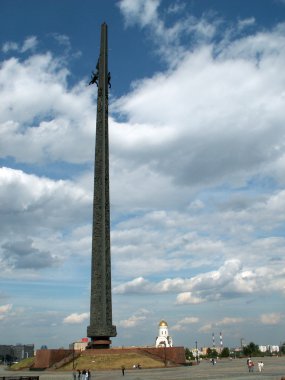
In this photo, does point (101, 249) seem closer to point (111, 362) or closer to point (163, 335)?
point (111, 362)

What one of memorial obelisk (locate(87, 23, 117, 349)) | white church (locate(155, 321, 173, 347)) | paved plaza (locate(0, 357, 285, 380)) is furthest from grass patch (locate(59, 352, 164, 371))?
white church (locate(155, 321, 173, 347))

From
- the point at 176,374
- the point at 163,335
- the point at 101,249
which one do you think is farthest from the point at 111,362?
the point at 163,335

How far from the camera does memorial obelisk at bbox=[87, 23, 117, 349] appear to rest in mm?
41562

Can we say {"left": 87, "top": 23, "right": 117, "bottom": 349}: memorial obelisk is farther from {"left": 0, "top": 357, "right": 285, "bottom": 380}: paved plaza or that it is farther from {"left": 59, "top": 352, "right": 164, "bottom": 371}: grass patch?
{"left": 0, "top": 357, "right": 285, "bottom": 380}: paved plaza

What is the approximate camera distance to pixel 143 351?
4166cm

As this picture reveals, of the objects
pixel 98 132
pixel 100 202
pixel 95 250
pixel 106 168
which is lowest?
pixel 95 250

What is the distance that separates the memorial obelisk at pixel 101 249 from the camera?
41562mm

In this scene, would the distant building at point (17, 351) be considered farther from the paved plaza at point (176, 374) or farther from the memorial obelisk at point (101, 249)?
the paved plaza at point (176, 374)

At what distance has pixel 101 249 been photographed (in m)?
43.4

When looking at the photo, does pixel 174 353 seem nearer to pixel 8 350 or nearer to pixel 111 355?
pixel 111 355

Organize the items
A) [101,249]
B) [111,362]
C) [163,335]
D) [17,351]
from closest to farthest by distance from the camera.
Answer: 1. [111,362]
2. [101,249]
3. [163,335]
4. [17,351]

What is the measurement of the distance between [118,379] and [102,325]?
15734mm

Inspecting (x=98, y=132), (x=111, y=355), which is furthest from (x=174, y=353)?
(x=98, y=132)

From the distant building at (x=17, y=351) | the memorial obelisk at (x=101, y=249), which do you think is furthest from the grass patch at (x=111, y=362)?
the distant building at (x=17, y=351)
